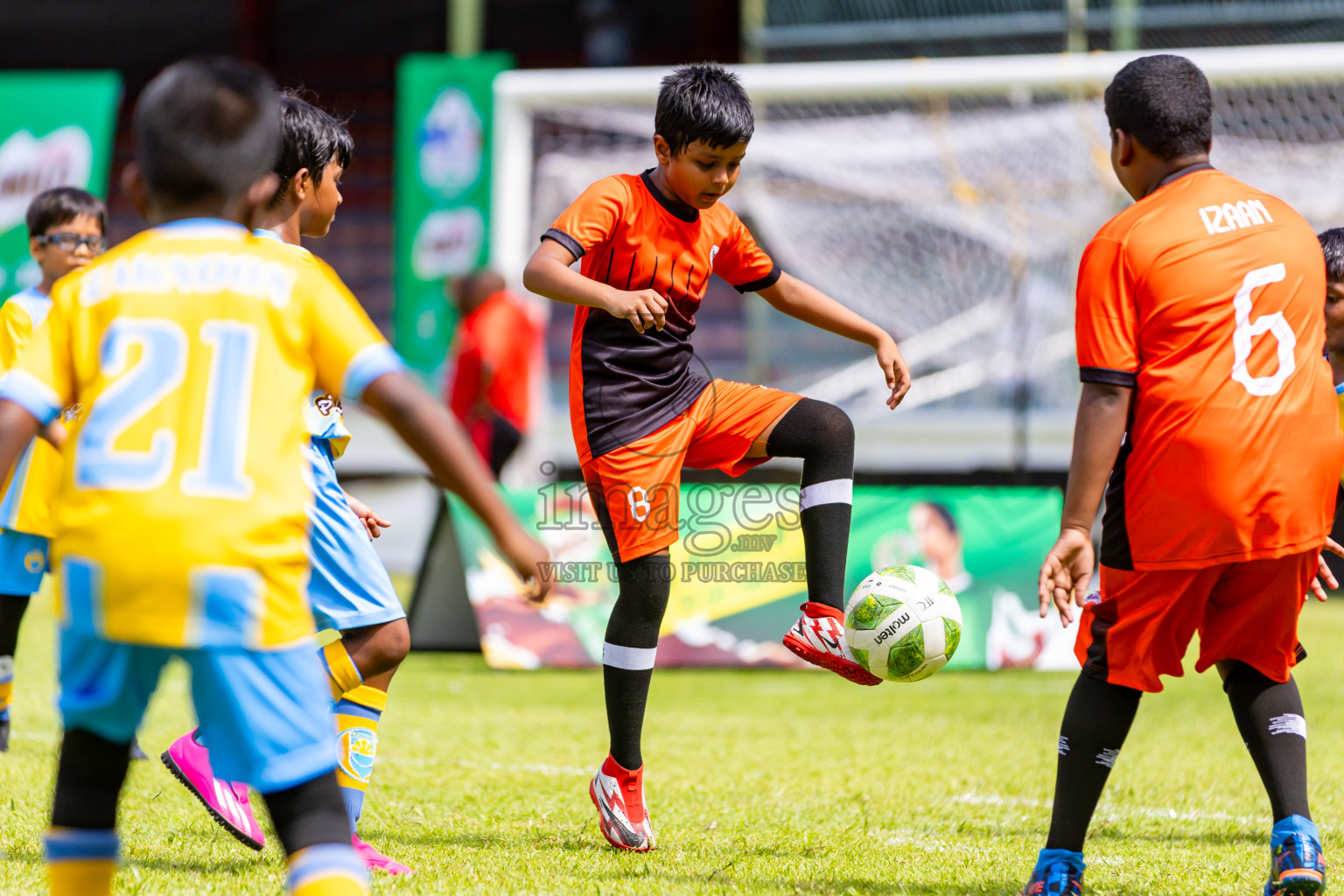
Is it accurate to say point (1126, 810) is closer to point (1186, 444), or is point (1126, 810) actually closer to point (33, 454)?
point (1186, 444)

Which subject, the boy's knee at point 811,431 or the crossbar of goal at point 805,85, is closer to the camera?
the boy's knee at point 811,431

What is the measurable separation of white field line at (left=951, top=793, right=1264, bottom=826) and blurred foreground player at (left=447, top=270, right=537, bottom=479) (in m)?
6.02

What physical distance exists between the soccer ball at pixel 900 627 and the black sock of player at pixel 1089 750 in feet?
1.88

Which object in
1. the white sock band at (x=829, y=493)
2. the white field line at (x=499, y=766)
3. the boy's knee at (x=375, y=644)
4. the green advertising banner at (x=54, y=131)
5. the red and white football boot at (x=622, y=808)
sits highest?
the green advertising banner at (x=54, y=131)

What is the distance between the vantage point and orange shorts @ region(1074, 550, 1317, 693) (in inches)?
113

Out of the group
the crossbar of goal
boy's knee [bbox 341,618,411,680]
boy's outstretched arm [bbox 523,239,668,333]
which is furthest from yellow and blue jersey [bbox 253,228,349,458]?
the crossbar of goal

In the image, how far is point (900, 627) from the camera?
353 centimetres

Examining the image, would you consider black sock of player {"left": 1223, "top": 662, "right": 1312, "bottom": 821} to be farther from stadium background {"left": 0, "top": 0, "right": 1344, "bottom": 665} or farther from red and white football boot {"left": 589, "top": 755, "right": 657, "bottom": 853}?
stadium background {"left": 0, "top": 0, "right": 1344, "bottom": 665}

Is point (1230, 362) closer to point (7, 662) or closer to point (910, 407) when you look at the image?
point (7, 662)

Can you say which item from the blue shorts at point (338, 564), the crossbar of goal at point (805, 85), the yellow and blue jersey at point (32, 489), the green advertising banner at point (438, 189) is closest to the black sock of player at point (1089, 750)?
the blue shorts at point (338, 564)

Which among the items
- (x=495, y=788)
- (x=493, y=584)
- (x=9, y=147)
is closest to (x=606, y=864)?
(x=495, y=788)

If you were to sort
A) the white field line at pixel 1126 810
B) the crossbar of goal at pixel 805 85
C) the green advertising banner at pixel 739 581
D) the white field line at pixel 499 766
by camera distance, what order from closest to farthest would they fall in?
the white field line at pixel 1126 810 → the white field line at pixel 499 766 → the green advertising banner at pixel 739 581 → the crossbar of goal at pixel 805 85

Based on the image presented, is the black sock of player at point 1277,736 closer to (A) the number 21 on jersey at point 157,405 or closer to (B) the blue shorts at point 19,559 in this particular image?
(A) the number 21 on jersey at point 157,405

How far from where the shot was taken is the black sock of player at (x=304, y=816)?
2.06 m
